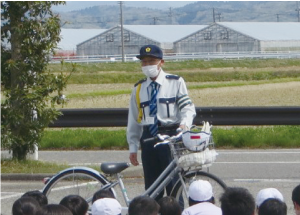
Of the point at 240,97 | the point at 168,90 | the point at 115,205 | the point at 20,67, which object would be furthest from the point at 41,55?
the point at 240,97

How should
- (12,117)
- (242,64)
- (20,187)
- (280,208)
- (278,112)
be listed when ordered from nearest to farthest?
(280,208)
(20,187)
(12,117)
(278,112)
(242,64)

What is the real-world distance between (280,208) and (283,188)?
4.63m

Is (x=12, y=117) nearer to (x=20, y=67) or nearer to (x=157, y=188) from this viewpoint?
(x=20, y=67)

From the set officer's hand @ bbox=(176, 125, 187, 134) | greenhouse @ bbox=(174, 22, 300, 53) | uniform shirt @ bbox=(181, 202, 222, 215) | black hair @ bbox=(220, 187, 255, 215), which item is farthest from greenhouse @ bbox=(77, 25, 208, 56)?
black hair @ bbox=(220, 187, 255, 215)

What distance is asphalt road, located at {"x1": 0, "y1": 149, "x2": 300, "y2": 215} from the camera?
1023 centimetres

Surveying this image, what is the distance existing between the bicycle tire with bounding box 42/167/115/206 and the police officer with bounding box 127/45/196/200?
60cm

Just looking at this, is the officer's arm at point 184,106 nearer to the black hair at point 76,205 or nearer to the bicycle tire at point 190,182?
A: the bicycle tire at point 190,182

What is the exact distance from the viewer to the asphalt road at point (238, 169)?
33.6ft

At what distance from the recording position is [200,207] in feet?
19.4

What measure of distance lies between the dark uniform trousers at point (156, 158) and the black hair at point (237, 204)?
1.77 m

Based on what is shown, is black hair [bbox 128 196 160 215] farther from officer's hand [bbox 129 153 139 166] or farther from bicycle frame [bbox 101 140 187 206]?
officer's hand [bbox 129 153 139 166]

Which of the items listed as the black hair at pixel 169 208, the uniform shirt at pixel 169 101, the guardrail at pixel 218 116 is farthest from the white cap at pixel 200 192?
the guardrail at pixel 218 116

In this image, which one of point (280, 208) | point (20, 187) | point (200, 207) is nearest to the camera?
point (280, 208)

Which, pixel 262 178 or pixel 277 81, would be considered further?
pixel 277 81
